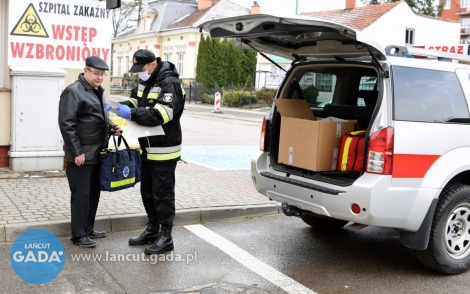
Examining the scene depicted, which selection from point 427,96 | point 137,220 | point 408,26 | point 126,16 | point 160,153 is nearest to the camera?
point 427,96

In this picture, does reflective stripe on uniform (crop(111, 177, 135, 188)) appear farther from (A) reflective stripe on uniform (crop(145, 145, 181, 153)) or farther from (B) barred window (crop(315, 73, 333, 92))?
(B) barred window (crop(315, 73, 333, 92))

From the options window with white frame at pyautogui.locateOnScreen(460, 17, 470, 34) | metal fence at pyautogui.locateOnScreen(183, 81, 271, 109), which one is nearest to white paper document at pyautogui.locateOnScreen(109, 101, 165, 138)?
metal fence at pyautogui.locateOnScreen(183, 81, 271, 109)

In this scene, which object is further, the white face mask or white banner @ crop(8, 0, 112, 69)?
white banner @ crop(8, 0, 112, 69)

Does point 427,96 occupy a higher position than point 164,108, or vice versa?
point 427,96

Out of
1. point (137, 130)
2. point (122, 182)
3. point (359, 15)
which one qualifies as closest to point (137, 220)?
point (122, 182)

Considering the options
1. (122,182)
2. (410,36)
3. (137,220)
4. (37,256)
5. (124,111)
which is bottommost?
(37,256)

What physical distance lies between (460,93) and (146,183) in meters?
3.19

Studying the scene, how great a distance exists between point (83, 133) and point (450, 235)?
3.62m

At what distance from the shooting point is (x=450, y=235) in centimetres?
519

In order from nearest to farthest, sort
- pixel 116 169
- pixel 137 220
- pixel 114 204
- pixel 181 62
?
pixel 116 169 < pixel 137 220 < pixel 114 204 < pixel 181 62

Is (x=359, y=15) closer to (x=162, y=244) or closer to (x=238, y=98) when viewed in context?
(x=238, y=98)

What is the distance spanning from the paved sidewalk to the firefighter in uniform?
3.24ft

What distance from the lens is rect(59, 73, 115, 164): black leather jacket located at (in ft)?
17.8

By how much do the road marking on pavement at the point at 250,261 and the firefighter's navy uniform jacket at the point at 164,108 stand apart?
111cm
